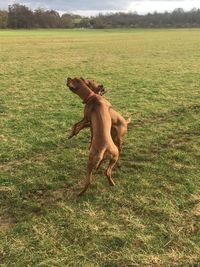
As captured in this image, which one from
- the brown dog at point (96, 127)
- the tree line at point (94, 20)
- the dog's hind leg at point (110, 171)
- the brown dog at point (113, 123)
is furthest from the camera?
the tree line at point (94, 20)

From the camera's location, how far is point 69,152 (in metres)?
6.46

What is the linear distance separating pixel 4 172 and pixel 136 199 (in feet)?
6.81

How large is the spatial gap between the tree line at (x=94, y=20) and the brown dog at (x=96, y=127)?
106230mm

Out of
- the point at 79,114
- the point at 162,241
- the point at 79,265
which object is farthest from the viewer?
the point at 79,114

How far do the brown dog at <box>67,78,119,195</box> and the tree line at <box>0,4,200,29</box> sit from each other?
106 metres

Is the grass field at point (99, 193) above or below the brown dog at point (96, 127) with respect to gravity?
below

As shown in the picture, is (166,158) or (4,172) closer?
(4,172)

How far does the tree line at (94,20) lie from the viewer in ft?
355

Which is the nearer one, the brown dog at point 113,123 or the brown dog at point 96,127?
the brown dog at point 96,127

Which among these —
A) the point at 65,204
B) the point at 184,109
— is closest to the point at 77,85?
the point at 65,204

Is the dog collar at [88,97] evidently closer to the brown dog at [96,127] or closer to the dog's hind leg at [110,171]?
the brown dog at [96,127]

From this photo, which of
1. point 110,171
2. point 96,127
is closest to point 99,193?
point 110,171

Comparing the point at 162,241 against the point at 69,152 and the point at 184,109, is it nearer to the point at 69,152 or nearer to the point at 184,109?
the point at 69,152

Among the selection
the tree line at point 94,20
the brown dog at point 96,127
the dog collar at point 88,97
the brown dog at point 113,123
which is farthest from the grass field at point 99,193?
the tree line at point 94,20
